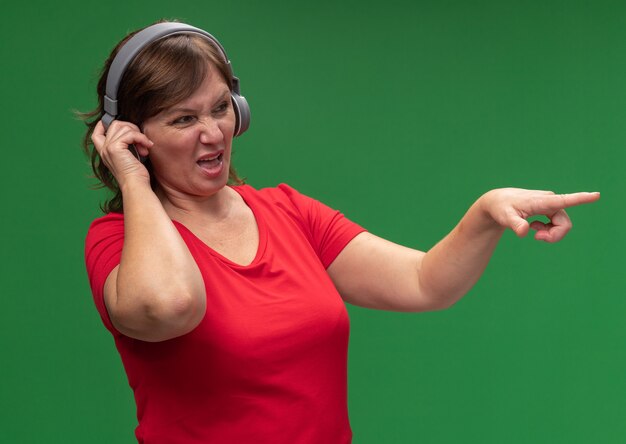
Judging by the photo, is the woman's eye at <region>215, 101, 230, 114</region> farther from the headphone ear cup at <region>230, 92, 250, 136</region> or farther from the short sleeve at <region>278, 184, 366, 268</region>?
the short sleeve at <region>278, 184, 366, 268</region>

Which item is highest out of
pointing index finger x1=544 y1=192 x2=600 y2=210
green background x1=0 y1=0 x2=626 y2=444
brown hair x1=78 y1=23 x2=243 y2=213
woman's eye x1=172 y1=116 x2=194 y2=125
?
brown hair x1=78 y1=23 x2=243 y2=213

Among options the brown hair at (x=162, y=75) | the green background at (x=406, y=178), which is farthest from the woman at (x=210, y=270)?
the green background at (x=406, y=178)

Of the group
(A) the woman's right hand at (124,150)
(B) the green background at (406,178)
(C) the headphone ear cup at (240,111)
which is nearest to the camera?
(A) the woman's right hand at (124,150)

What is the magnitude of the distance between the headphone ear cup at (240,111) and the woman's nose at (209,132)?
0.34 feet

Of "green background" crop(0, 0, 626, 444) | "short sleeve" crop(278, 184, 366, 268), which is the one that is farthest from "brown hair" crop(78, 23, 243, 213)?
"green background" crop(0, 0, 626, 444)

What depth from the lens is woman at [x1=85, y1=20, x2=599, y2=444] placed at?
129cm

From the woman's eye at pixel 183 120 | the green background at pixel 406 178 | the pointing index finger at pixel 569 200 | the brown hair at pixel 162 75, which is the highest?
the brown hair at pixel 162 75

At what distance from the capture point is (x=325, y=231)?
5.27 feet

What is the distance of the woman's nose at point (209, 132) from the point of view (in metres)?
1.41

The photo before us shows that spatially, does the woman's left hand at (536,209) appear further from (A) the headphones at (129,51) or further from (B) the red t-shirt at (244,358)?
(A) the headphones at (129,51)

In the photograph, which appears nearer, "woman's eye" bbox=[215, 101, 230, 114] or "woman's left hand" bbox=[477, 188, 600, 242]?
"woman's left hand" bbox=[477, 188, 600, 242]

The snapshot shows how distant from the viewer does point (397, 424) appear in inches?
106

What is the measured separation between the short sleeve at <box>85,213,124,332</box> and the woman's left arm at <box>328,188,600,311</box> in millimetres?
409

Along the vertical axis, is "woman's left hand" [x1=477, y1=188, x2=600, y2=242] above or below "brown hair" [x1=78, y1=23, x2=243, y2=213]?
below
